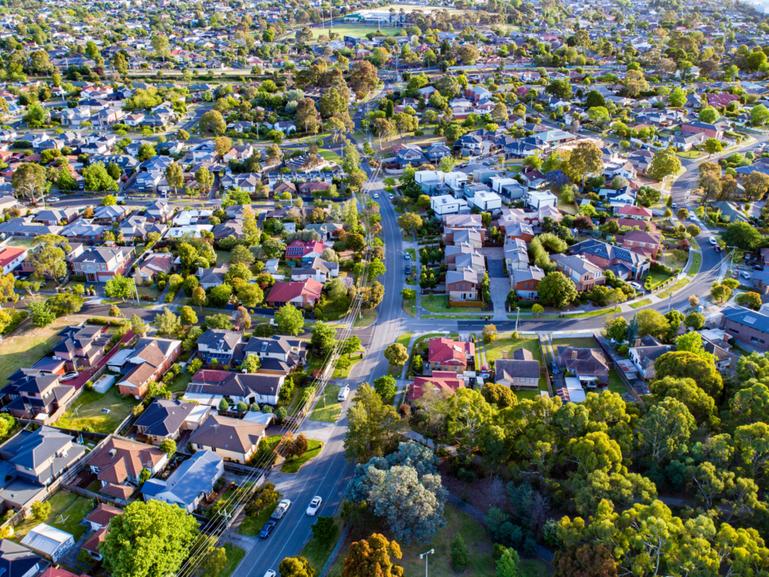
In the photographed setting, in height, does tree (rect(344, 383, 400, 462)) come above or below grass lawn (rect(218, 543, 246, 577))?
above

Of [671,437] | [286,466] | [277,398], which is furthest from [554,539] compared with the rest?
[277,398]

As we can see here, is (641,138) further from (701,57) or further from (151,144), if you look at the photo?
(151,144)

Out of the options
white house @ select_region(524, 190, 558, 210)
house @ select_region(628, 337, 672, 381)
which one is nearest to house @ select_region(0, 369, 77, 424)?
house @ select_region(628, 337, 672, 381)

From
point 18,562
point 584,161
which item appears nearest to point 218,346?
point 18,562

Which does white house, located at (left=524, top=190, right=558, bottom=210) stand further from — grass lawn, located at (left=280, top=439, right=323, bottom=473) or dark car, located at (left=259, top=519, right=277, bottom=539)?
dark car, located at (left=259, top=519, right=277, bottom=539)

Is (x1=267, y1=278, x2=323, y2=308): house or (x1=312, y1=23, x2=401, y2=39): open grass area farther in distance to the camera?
(x1=312, y1=23, x2=401, y2=39): open grass area

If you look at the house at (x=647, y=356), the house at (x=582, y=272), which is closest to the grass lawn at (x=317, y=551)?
the house at (x=647, y=356)
